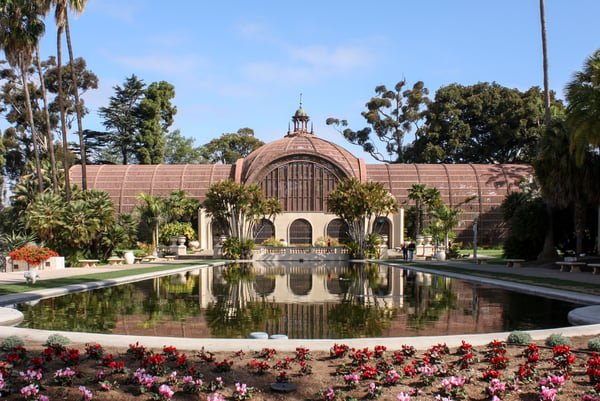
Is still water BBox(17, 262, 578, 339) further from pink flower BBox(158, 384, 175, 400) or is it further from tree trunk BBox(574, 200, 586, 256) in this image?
tree trunk BBox(574, 200, 586, 256)

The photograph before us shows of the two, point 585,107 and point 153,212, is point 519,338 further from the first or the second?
point 153,212

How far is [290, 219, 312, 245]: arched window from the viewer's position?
2394 inches

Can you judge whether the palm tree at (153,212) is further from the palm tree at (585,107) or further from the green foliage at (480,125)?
the green foliage at (480,125)

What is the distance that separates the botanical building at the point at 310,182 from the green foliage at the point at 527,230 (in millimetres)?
20157

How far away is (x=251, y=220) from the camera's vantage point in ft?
153

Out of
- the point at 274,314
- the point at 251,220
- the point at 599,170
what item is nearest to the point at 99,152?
the point at 251,220

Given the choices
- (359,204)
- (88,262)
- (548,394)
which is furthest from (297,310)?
(359,204)

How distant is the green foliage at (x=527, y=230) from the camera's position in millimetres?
36781

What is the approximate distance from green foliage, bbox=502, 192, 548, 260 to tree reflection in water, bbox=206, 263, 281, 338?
20.9m

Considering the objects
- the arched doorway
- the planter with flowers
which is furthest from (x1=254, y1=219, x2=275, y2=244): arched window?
the planter with flowers

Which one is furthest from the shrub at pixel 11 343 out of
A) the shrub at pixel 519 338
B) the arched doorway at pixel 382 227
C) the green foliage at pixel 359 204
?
the arched doorway at pixel 382 227

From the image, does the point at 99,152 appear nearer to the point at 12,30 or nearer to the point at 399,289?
the point at 12,30

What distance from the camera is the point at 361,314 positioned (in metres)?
15.1

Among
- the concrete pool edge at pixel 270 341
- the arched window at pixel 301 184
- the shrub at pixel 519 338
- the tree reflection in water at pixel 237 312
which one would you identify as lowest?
the tree reflection in water at pixel 237 312
